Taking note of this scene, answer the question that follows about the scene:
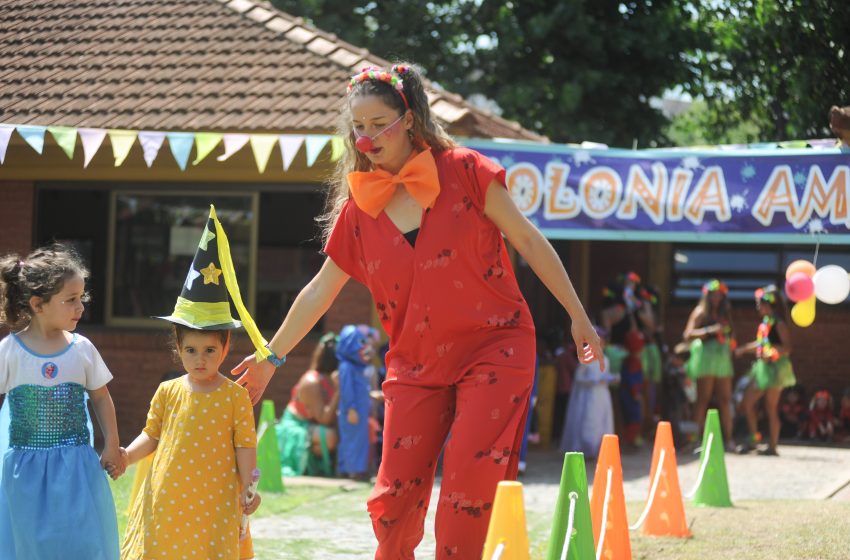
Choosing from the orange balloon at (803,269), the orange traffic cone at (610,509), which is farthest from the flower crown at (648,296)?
the orange traffic cone at (610,509)

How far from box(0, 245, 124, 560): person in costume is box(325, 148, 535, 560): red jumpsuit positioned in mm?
1415

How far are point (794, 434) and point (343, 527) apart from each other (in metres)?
8.81

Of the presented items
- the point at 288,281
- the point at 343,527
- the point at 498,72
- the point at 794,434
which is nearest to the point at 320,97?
the point at 288,281

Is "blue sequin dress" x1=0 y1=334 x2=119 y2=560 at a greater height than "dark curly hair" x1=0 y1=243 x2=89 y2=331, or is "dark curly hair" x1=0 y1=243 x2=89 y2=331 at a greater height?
"dark curly hair" x1=0 y1=243 x2=89 y2=331

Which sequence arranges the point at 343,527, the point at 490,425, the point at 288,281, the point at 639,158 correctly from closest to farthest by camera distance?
the point at 490,425 → the point at 343,527 → the point at 639,158 → the point at 288,281

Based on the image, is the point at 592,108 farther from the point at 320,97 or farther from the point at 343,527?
the point at 343,527

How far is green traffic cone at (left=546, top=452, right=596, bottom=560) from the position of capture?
198 inches

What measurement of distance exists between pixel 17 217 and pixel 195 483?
8.91 m

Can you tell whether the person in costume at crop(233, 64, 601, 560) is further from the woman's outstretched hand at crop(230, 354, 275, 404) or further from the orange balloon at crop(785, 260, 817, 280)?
the orange balloon at crop(785, 260, 817, 280)

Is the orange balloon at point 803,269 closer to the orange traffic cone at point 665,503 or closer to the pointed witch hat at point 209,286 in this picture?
the orange traffic cone at point 665,503

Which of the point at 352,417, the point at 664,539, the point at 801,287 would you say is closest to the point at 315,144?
the point at 352,417

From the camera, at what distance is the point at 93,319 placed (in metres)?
13.0

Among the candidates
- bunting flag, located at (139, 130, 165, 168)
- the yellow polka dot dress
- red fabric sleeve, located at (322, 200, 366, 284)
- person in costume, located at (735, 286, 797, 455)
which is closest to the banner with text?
bunting flag, located at (139, 130, 165, 168)

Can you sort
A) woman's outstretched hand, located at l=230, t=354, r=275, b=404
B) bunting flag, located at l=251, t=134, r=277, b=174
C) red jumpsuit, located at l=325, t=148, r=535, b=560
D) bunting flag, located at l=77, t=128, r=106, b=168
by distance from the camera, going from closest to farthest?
red jumpsuit, located at l=325, t=148, r=535, b=560 → woman's outstretched hand, located at l=230, t=354, r=275, b=404 → bunting flag, located at l=251, t=134, r=277, b=174 → bunting flag, located at l=77, t=128, r=106, b=168
